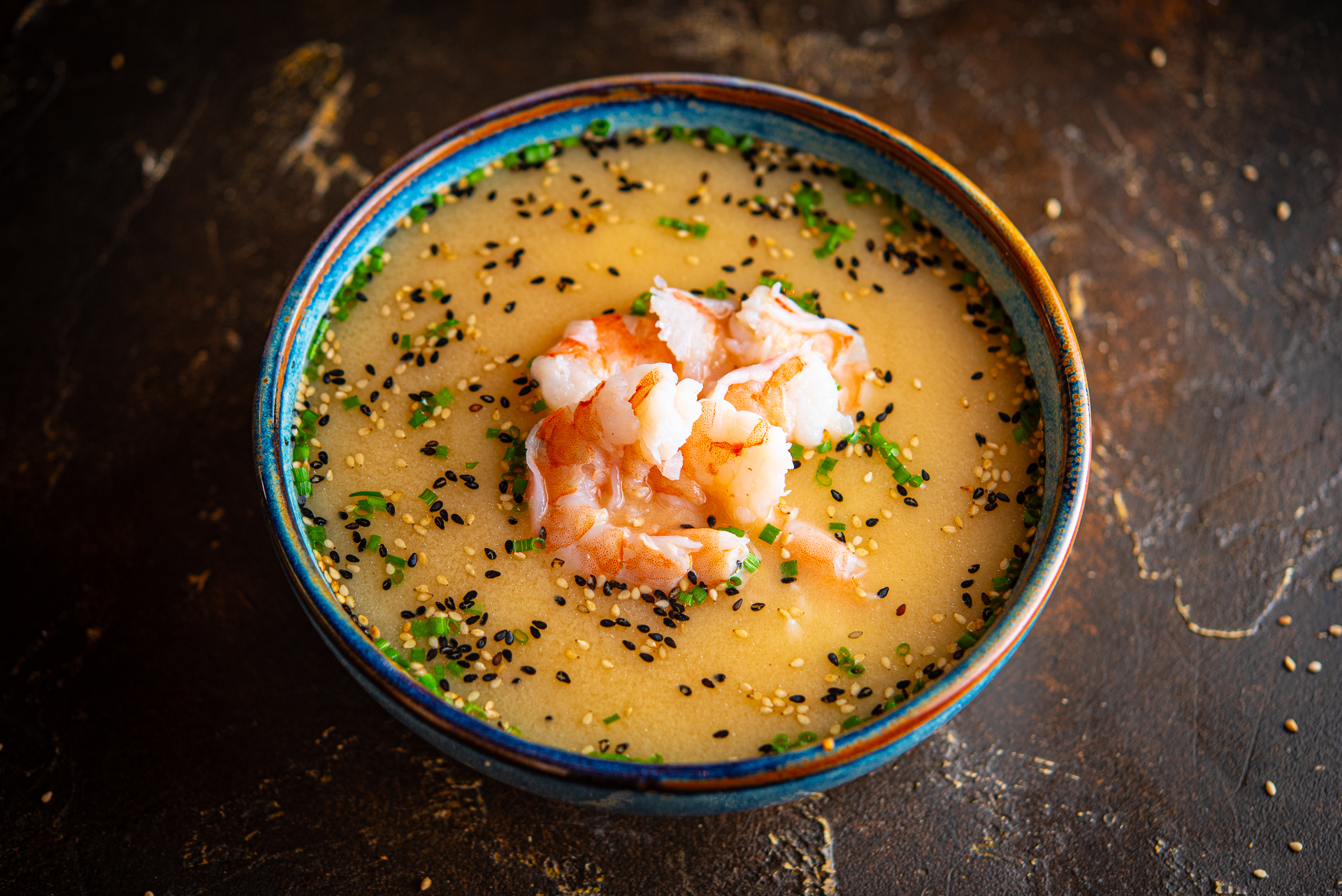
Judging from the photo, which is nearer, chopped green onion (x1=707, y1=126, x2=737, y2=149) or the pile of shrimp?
the pile of shrimp

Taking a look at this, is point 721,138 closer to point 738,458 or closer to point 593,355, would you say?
point 593,355

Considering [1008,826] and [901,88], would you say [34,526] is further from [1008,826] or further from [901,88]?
[901,88]

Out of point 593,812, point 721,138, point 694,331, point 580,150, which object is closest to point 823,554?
point 694,331

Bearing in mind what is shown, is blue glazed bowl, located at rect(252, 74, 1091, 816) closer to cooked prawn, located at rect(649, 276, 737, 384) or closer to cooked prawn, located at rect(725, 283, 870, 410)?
cooked prawn, located at rect(725, 283, 870, 410)

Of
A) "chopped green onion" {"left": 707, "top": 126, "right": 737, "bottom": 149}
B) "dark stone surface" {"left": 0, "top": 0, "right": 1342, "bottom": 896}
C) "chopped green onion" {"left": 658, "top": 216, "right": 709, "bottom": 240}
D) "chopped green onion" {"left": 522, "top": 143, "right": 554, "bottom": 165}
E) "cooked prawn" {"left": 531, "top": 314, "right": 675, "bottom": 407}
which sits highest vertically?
"chopped green onion" {"left": 522, "top": 143, "right": 554, "bottom": 165}

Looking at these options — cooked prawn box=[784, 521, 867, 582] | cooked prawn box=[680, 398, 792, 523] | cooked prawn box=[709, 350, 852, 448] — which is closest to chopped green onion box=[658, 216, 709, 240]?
cooked prawn box=[709, 350, 852, 448]

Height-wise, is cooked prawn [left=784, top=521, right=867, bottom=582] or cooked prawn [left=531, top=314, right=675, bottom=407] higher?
cooked prawn [left=531, top=314, right=675, bottom=407]

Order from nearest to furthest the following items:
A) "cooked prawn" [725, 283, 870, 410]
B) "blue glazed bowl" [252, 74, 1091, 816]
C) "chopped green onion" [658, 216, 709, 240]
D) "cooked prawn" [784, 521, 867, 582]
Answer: "blue glazed bowl" [252, 74, 1091, 816], "cooked prawn" [784, 521, 867, 582], "cooked prawn" [725, 283, 870, 410], "chopped green onion" [658, 216, 709, 240]
